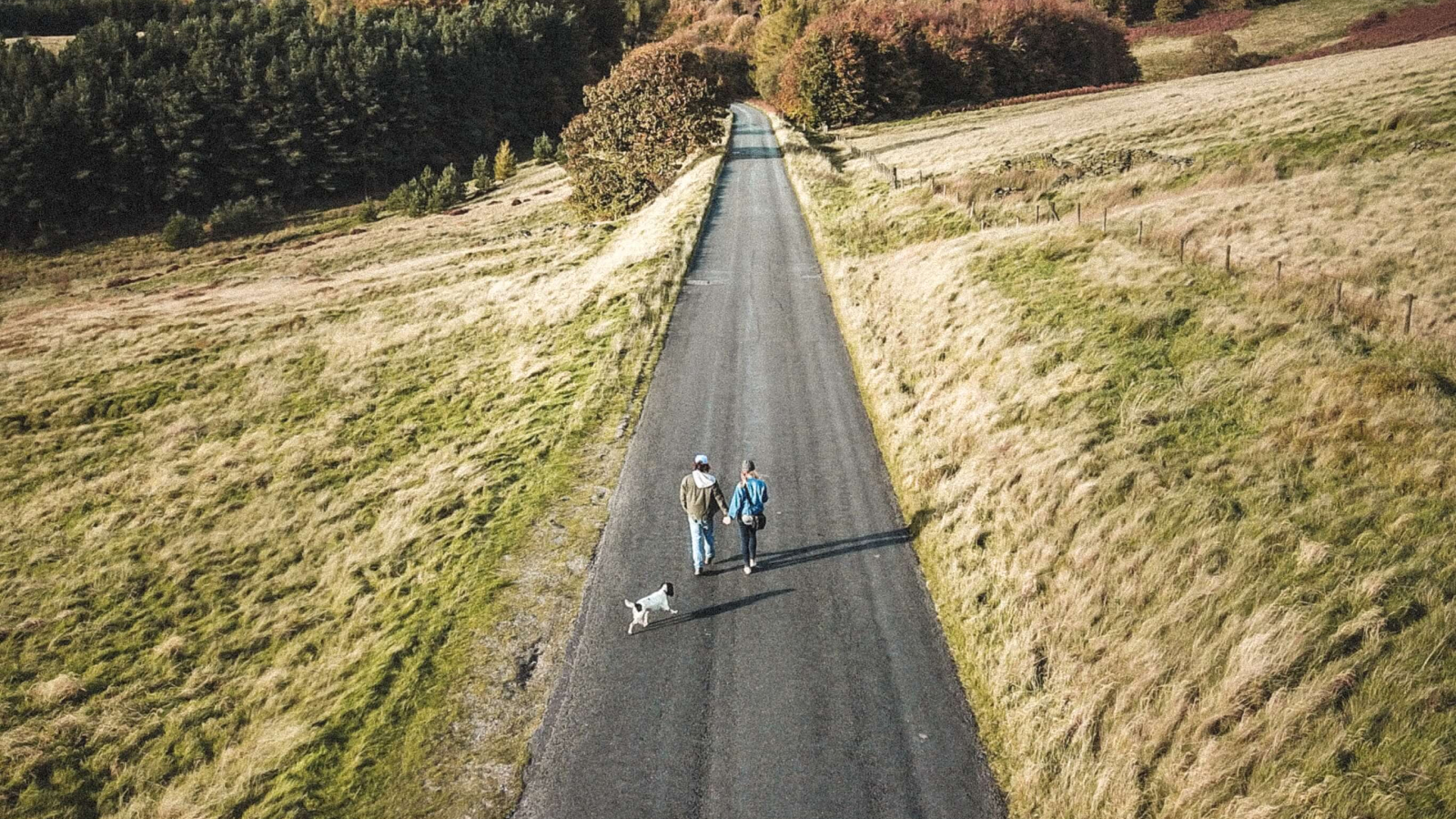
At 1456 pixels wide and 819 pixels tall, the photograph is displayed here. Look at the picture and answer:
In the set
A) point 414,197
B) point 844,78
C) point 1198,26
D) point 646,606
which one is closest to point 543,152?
point 414,197

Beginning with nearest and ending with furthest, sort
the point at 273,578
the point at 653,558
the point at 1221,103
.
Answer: the point at 653,558 < the point at 273,578 < the point at 1221,103

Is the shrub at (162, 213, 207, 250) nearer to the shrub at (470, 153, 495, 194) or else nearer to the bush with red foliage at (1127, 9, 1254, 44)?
the shrub at (470, 153, 495, 194)

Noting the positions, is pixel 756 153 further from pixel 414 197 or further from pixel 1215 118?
pixel 414 197

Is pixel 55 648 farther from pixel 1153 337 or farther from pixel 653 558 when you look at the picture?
pixel 1153 337

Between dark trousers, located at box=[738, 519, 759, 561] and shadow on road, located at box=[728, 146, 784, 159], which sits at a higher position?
shadow on road, located at box=[728, 146, 784, 159]

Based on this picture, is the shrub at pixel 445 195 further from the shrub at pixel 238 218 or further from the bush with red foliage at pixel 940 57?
the bush with red foliage at pixel 940 57

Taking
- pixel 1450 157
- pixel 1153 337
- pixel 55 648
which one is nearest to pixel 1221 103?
pixel 1450 157

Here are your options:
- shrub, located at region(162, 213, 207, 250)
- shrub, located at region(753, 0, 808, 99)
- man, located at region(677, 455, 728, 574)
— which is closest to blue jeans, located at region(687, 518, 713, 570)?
man, located at region(677, 455, 728, 574)
